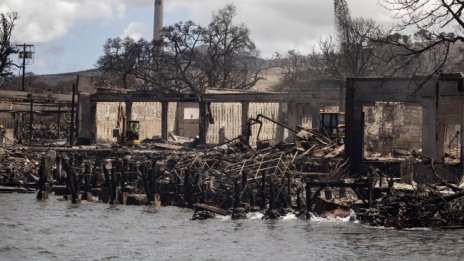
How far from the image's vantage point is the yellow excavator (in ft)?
200

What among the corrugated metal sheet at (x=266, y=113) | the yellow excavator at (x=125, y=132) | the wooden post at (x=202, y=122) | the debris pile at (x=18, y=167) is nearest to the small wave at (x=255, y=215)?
the debris pile at (x=18, y=167)

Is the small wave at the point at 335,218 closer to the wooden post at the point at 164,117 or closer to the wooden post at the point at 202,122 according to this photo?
the wooden post at the point at 202,122

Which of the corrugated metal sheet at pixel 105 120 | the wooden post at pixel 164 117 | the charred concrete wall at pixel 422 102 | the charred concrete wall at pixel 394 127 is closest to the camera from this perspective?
the charred concrete wall at pixel 422 102

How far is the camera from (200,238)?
28.9 metres

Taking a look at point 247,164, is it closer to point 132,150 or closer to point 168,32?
point 132,150

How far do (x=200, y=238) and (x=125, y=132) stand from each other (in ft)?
110

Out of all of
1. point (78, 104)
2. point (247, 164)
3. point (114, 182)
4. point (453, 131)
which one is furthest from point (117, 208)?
point (78, 104)

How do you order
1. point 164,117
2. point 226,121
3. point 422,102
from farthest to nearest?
1. point 226,121
2. point 164,117
3. point 422,102

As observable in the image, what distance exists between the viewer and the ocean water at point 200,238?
83.2 ft

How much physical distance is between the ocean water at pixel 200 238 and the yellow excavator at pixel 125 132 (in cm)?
2396

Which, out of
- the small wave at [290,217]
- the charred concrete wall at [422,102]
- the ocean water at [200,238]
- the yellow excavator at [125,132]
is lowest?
the ocean water at [200,238]

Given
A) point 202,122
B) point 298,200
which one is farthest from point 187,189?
point 202,122

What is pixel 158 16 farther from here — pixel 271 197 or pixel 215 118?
pixel 271 197

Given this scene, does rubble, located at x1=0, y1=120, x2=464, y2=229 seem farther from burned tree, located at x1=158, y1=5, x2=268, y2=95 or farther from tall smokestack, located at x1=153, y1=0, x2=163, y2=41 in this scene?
tall smokestack, located at x1=153, y1=0, x2=163, y2=41
